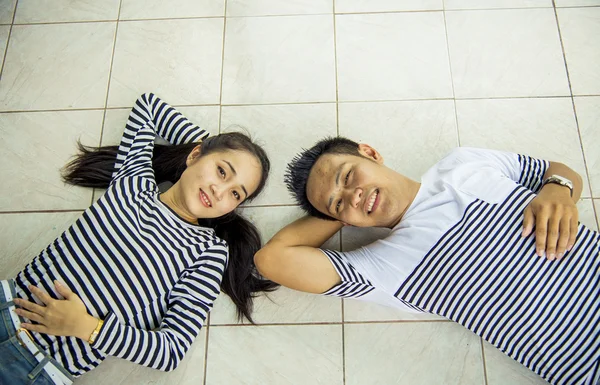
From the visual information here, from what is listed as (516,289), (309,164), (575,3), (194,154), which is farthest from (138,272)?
(575,3)

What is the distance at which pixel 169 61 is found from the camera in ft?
5.92

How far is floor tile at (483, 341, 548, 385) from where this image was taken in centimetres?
139

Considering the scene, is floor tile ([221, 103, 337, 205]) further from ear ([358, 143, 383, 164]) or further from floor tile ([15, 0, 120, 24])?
floor tile ([15, 0, 120, 24])

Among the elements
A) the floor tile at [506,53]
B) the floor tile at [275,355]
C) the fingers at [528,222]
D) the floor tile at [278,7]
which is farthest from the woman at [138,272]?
the floor tile at [506,53]

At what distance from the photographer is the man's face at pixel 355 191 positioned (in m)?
1.25

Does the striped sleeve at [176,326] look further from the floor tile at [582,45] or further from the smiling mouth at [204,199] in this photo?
the floor tile at [582,45]

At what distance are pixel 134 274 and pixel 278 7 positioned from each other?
4.03 ft

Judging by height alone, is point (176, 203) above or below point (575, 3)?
below

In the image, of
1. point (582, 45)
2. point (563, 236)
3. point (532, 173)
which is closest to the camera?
point (563, 236)

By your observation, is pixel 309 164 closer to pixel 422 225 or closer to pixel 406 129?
pixel 422 225

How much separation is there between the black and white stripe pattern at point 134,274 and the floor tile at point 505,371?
2.98 feet

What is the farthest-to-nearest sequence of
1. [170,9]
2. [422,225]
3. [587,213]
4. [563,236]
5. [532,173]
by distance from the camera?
[170,9]
[587,213]
[532,173]
[422,225]
[563,236]

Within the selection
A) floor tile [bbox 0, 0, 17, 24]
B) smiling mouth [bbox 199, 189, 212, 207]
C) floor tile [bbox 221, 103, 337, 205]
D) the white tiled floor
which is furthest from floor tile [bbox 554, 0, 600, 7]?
floor tile [bbox 0, 0, 17, 24]

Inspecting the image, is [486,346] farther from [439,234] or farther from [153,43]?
[153,43]
